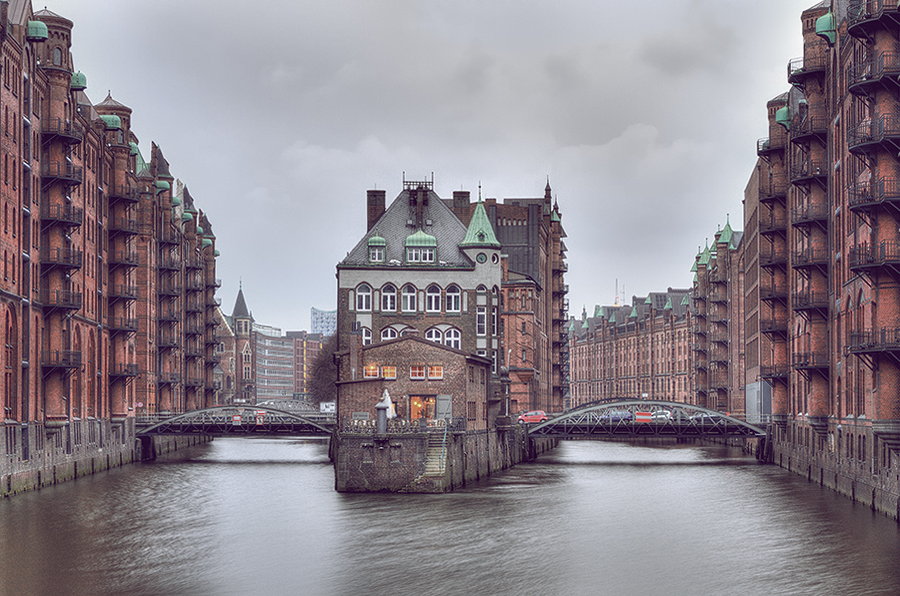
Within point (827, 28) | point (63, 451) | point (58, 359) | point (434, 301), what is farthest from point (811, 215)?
point (63, 451)

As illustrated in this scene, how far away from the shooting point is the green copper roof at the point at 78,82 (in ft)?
257

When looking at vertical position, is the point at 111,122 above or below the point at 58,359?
above

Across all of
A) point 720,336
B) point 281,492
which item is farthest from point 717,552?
point 720,336

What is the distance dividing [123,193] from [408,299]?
2266cm

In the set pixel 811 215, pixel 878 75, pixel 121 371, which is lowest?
pixel 121 371

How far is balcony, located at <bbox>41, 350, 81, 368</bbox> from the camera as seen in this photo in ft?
242

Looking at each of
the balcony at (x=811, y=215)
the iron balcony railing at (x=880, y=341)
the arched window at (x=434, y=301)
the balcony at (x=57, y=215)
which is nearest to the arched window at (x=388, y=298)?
the arched window at (x=434, y=301)

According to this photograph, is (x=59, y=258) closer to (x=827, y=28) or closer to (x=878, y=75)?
(x=827, y=28)

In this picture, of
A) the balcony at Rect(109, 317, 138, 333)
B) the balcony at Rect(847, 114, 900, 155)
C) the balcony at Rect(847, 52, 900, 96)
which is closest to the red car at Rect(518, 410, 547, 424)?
the balcony at Rect(109, 317, 138, 333)

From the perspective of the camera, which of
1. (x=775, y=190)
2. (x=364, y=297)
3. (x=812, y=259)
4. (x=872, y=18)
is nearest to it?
(x=872, y=18)

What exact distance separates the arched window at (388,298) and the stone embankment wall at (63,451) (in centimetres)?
2173

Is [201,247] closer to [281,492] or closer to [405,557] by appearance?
[281,492]

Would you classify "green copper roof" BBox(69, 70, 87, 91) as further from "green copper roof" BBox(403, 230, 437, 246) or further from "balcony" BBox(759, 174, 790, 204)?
"balcony" BBox(759, 174, 790, 204)

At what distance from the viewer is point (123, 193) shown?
9588 cm
